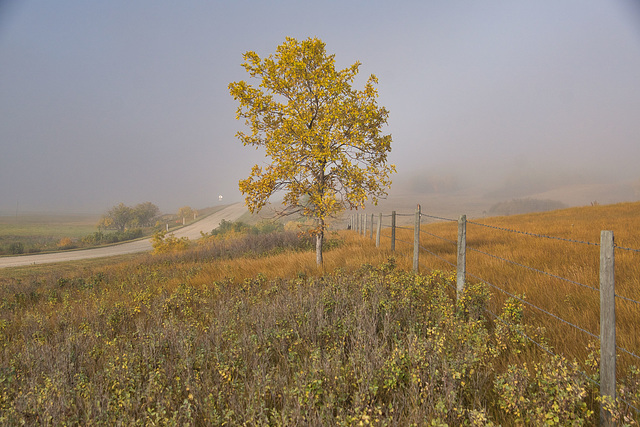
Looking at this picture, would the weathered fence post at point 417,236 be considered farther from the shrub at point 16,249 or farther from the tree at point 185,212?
the tree at point 185,212

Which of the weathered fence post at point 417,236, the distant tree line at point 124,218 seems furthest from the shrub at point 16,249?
the weathered fence post at point 417,236

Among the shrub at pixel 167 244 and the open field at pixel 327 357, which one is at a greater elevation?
the open field at pixel 327 357

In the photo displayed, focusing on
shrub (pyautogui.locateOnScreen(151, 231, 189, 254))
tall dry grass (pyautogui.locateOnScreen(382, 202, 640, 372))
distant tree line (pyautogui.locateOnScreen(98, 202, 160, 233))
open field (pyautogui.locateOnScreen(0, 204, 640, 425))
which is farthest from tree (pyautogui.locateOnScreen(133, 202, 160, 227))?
tall dry grass (pyautogui.locateOnScreen(382, 202, 640, 372))

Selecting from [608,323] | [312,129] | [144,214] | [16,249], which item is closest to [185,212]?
[144,214]

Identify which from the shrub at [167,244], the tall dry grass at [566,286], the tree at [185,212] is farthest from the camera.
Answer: the tree at [185,212]

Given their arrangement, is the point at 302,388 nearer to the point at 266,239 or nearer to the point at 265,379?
the point at 265,379

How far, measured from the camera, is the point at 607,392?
256 cm

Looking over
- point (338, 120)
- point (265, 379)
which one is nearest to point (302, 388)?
point (265, 379)

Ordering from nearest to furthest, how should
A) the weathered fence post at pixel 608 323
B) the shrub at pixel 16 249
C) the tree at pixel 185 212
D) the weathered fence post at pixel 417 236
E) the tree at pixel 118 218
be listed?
the weathered fence post at pixel 608 323 → the weathered fence post at pixel 417 236 → the shrub at pixel 16 249 → the tree at pixel 118 218 → the tree at pixel 185 212

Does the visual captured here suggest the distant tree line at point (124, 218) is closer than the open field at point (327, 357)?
No

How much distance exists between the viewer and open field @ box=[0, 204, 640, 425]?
255cm

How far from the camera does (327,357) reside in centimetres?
301

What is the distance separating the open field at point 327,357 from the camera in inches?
100

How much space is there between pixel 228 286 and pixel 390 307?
15.7ft
